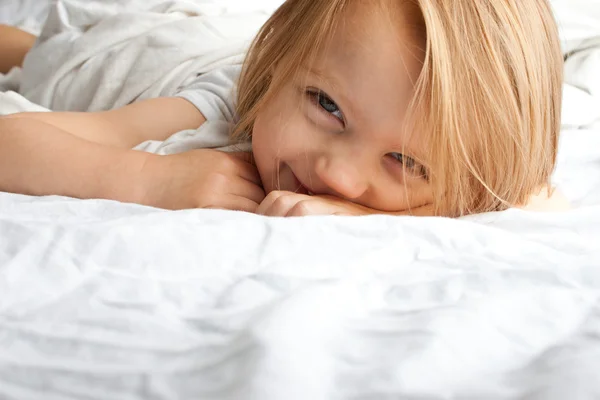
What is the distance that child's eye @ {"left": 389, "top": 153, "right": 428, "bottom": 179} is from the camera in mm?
837

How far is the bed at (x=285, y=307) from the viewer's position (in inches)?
16.2

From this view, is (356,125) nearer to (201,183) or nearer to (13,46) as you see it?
(201,183)

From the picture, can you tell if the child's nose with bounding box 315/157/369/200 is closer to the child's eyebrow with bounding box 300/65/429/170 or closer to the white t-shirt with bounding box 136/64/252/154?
the child's eyebrow with bounding box 300/65/429/170

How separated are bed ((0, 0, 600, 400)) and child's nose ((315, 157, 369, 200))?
18cm

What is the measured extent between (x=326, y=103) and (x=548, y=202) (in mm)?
346

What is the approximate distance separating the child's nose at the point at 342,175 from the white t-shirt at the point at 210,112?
0.76 ft

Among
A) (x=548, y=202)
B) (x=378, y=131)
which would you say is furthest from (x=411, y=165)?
(x=548, y=202)

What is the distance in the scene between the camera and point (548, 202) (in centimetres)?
95

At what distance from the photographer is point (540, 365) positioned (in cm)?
43

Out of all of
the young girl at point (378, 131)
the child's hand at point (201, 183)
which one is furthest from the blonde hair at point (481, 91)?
the child's hand at point (201, 183)

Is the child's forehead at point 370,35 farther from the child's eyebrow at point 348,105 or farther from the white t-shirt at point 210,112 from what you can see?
the white t-shirt at point 210,112

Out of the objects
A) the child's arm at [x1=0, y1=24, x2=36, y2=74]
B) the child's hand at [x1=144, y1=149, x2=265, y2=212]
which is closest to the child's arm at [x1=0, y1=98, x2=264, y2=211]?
the child's hand at [x1=144, y1=149, x2=265, y2=212]

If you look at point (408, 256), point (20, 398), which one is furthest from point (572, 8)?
point (20, 398)

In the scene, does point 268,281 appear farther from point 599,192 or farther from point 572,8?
point 572,8
